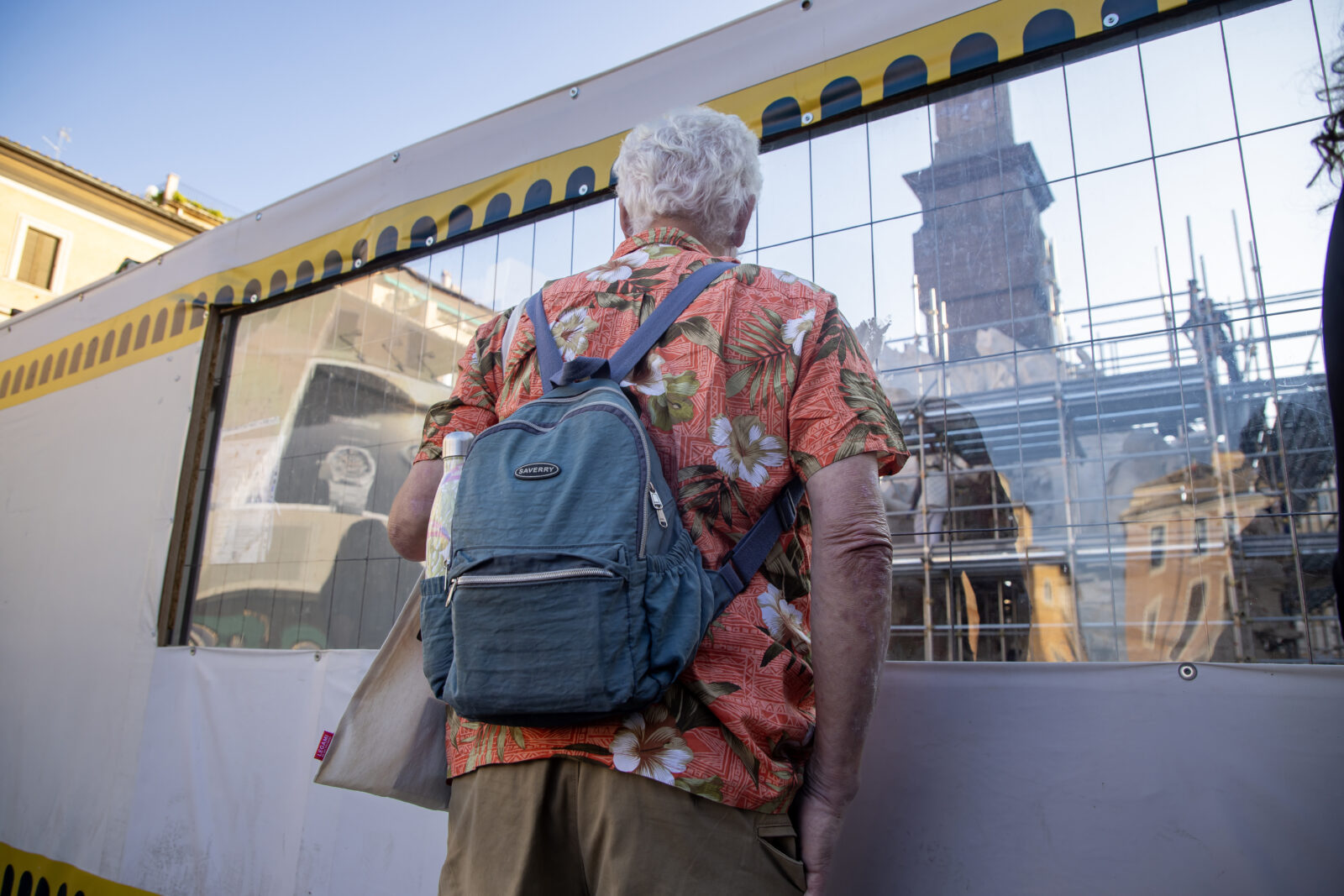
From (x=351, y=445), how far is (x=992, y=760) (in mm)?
1973

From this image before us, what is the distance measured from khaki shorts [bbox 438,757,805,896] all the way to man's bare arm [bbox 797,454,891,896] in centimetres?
5

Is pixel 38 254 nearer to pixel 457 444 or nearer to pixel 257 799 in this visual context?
pixel 257 799

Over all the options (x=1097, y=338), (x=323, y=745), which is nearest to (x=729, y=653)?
(x=1097, y=338)

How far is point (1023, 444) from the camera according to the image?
1.50 meters

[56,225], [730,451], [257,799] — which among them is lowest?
[257,799]

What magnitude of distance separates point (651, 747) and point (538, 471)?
308 millimetres

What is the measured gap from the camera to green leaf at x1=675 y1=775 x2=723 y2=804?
851 millimetres

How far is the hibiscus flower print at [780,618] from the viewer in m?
0.96

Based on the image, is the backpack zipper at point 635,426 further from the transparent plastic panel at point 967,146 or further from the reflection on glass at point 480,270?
the reflection on glass at point 480,270

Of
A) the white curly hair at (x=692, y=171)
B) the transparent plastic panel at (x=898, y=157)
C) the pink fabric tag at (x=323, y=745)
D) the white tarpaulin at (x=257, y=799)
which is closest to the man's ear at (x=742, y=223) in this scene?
the white curly hair at (x=692, y=171)

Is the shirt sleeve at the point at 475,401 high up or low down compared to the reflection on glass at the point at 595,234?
down

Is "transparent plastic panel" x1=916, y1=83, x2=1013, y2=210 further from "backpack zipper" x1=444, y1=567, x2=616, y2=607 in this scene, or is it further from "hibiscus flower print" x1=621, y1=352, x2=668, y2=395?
"backpack zipper" x1=444, y1=567, x2=616, y2=607

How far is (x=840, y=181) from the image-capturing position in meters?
1.83

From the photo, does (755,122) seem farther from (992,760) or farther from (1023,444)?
(992,760)
